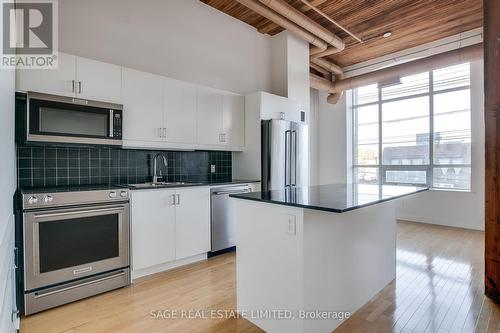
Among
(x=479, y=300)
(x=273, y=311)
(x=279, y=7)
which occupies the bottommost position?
(x=479, y=300)

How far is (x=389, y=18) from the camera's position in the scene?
4.22 metres

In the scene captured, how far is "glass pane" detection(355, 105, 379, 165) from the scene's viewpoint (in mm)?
6195

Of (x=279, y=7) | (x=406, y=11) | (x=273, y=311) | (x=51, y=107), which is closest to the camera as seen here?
(x=273, y=311)

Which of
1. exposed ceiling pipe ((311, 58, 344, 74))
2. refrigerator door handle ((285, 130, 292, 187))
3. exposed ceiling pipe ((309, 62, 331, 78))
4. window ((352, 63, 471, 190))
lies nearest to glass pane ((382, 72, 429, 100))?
window ((352, 63, 471, 190))

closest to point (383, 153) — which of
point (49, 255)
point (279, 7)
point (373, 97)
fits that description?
point (373, 97)

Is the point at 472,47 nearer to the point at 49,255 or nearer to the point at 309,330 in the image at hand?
the point at 309,330

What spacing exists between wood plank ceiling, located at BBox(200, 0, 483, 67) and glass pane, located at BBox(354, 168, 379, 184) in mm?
2694

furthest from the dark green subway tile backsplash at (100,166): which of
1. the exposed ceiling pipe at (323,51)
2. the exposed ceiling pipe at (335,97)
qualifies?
the exposed ceiling pipe at (335,97)

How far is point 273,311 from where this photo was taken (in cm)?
177

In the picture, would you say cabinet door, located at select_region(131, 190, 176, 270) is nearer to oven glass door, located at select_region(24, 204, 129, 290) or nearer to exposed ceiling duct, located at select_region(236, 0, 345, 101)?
oven glass door, located at select_region(24, 204, 129, 290)

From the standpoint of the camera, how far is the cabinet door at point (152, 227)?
8.66ft

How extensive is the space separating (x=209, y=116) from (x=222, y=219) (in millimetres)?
1384

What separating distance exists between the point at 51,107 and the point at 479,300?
4029mm

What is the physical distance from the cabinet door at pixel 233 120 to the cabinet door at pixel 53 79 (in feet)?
6.03
